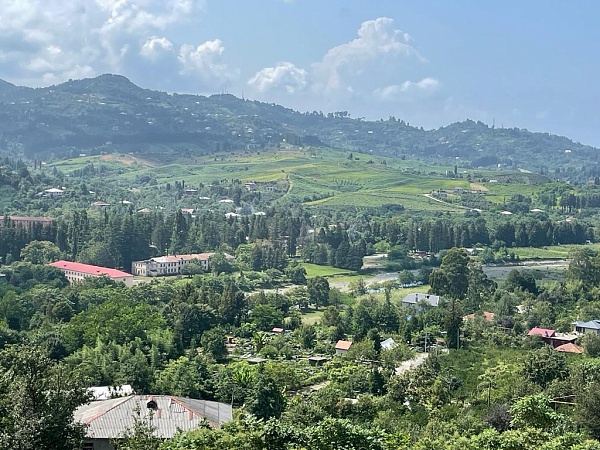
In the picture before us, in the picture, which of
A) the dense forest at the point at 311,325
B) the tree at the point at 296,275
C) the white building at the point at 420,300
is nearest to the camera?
the dense forest at the point at 311,325

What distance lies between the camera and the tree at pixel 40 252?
197 feet

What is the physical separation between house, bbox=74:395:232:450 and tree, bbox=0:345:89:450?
503 centimetres

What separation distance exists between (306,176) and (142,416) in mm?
112353

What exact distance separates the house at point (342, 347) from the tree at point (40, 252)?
29.5 m

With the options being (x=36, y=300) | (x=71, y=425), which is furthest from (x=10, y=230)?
(x=71, y=425)

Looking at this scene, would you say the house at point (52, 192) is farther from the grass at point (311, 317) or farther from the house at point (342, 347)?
the house at point (342, 347)

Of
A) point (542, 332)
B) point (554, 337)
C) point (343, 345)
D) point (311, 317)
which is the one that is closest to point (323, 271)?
point (311, 317)

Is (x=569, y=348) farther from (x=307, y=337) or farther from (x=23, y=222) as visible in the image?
(x=23, y=222)

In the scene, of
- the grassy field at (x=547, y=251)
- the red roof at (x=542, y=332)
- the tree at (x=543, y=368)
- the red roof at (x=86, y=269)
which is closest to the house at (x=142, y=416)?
the tree at (x=543, y=368)

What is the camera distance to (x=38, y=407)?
14.6 metres

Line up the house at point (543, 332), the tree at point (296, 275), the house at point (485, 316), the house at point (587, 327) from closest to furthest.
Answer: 1. the house at point (543, 332)
2. the house at point (587, 327)
3. the house at point (485, 316)
4. the tree at point (296, 275)

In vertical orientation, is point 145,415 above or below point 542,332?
above

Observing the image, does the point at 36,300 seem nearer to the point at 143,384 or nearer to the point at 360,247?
the point at 143,384

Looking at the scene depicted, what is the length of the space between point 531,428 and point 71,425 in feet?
31.3
